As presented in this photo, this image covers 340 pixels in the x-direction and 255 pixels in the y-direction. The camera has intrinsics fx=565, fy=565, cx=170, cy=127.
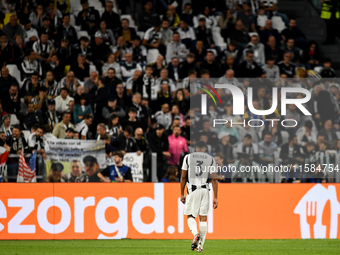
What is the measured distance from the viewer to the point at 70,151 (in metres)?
12.1

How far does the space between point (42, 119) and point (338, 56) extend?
10.3 metres

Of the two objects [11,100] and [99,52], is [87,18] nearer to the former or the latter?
[99,52]

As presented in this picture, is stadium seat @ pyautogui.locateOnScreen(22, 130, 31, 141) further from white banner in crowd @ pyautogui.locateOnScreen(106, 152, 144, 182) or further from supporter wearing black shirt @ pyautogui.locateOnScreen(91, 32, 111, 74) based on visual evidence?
supporter wearing black shirt @ pyautogui.locateOnScreen(91, 32, 111, 74)

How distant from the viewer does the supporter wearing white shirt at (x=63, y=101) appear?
1408 cm

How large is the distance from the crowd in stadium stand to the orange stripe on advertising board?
13.4 inches

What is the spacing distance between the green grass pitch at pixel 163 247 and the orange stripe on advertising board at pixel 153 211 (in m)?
0.43

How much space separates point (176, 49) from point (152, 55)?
0.72 metres

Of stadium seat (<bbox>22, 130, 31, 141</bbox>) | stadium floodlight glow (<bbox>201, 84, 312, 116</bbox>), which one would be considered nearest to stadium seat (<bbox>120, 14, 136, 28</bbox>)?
stadium floodlight glow (<bbox>201, 84, 312, 116</bbox>)

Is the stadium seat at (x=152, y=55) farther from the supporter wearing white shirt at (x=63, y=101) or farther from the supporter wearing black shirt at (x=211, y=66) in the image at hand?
the supporter wearing white shirt at (x=63, y=101)

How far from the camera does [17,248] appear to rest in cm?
1034

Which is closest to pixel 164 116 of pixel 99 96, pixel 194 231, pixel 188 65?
pixel 99 96

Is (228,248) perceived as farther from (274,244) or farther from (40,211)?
(40,211)

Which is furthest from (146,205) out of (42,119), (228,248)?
(42,119)

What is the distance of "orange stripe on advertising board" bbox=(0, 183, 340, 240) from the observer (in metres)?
12.0
